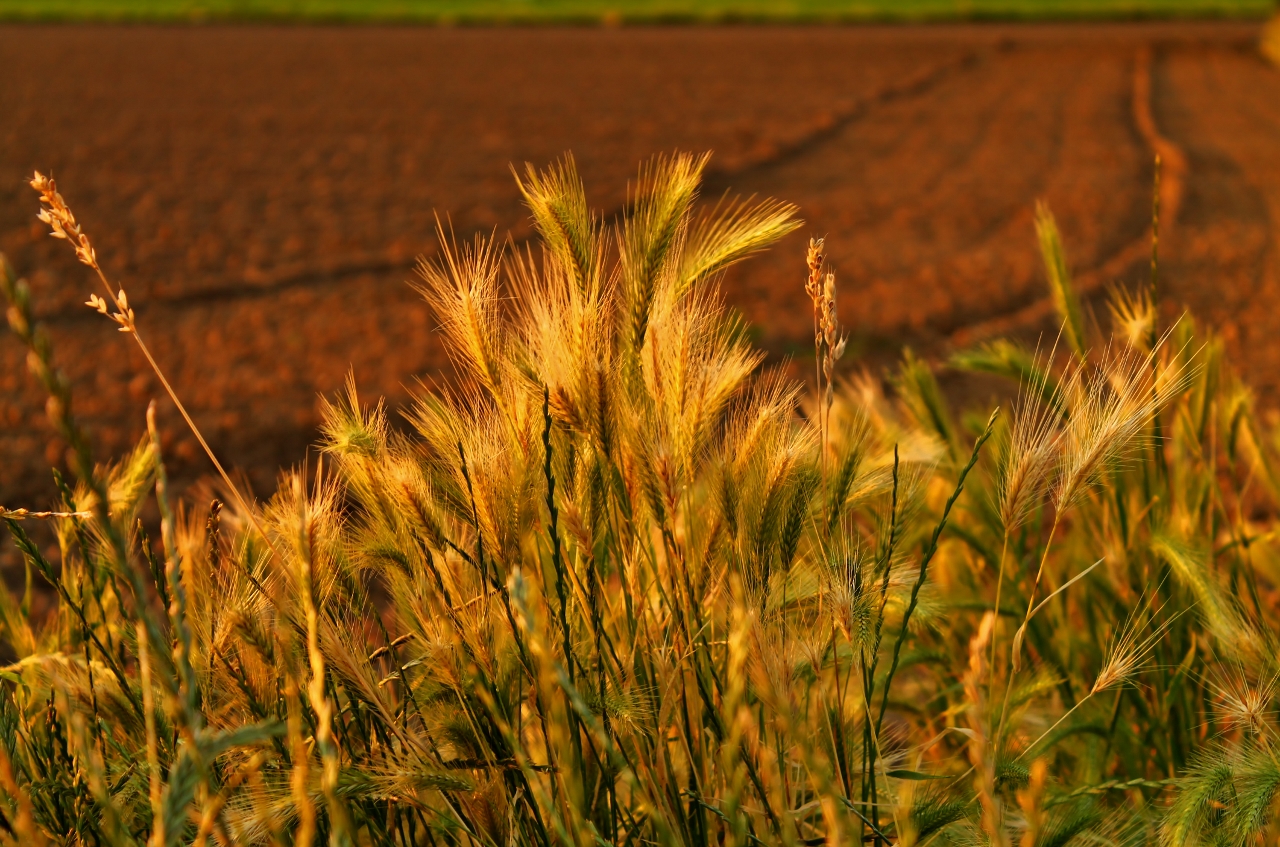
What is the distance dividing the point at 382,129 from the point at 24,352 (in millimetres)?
5775

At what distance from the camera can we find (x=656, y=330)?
124 centimetres

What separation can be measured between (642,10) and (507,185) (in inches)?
683

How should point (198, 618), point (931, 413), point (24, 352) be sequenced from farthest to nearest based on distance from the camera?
1. point (24, 352)
2. point (931, 413)
3. point (198, 618)

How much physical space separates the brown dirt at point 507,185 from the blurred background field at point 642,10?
6071 millimetres

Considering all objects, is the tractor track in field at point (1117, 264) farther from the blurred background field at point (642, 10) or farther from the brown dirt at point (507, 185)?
the blurred background field at point (642, 10)

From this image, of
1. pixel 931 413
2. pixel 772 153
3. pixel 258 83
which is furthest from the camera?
pixel 258 83

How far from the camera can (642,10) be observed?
77.7 ft

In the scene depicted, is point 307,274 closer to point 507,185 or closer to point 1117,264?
point 507,185

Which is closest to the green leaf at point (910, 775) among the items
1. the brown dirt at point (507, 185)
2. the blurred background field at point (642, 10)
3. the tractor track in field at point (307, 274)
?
the brown dirt at point (507, 185)

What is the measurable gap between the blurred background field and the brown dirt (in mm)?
6071

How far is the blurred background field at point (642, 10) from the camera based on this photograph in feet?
71.1

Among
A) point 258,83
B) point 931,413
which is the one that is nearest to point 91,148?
point 258,83

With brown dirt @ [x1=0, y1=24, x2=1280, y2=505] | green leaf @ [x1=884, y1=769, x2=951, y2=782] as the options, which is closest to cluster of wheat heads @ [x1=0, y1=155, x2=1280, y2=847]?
green leaf @ [x1=884, y1=769, x2=951, y2=782]

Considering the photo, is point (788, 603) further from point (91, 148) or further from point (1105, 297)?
point (91, 148)
